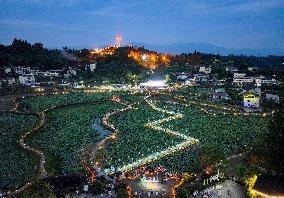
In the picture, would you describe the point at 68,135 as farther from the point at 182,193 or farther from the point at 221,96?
the point at 221,96

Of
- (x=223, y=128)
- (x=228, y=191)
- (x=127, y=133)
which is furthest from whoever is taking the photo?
(x=223, y=128)

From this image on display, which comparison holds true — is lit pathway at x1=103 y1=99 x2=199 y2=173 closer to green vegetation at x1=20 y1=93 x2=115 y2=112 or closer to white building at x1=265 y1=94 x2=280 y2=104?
green vegetation at x1=20 y1=93 x2=115 y2=112

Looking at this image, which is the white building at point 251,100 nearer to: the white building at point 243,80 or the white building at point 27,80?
the white building at point 243,80

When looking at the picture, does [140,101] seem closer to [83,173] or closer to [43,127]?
[43,127]

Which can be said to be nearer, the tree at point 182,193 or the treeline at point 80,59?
the tree at point 182,193

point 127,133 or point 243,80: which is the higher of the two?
point 243,80

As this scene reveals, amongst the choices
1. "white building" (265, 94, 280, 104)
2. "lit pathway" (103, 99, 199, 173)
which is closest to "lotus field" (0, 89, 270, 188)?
"lit pathway" (103, 99, 199, 173)

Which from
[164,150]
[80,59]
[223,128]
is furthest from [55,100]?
[80,59]

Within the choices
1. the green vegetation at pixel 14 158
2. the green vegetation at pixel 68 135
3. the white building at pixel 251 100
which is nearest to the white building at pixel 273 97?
the white building at pixel 251 100

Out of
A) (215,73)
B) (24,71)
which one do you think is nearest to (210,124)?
(215,73)
